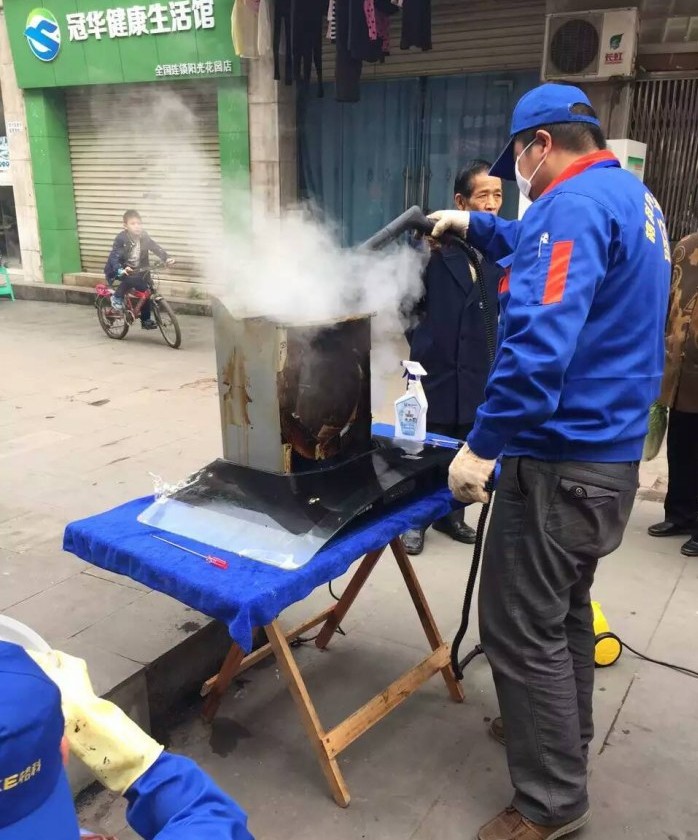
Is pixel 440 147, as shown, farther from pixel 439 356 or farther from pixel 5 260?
pixel 5 260

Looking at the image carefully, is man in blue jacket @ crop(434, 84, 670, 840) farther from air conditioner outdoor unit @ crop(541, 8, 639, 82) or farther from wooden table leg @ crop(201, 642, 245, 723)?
air conditioner outdoor unit @ crop(541, 8, 639, 82)

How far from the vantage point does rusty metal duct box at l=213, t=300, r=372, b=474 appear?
7.57 feet

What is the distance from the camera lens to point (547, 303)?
5.73ft

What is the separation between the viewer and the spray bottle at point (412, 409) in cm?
276

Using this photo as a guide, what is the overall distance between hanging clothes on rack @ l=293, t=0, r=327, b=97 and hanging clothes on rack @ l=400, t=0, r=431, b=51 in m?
1.02

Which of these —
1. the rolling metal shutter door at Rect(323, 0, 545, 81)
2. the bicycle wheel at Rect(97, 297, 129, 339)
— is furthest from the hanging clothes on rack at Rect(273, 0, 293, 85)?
the bicycle wheel at Rect(97, 297, 129, 339)

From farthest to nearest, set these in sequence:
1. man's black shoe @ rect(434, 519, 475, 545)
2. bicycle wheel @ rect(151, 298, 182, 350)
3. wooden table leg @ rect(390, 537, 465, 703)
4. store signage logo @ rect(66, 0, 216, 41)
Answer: store signage logo @ rect(66, 0, 216, 41)
bicycle wheel @ rect(151, 298, 182, 350)
man's black shoe @ rect(434, 519, 475, 545)
wooden table leg @ rect(390, 537, 465, 703)

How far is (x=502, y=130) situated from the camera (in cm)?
860

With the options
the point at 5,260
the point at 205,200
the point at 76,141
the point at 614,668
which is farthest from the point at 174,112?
the point at 614,668

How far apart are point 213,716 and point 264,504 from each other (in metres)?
1.01

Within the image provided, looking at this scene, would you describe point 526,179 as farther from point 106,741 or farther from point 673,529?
point 673,529

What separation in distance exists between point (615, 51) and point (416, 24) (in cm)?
227

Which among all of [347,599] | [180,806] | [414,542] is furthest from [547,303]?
[414,542]

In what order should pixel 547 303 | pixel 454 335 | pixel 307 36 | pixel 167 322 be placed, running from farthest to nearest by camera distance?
1. pixel 167 322
2. pixel 307 36
3. pixel 454 335
4. pixel 547 303
